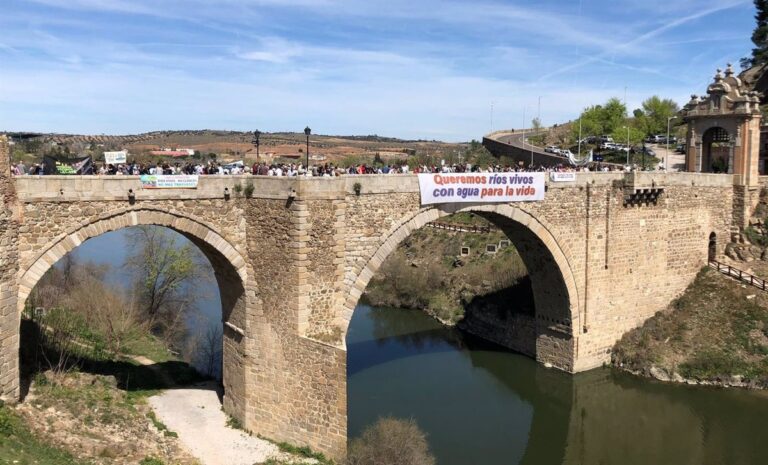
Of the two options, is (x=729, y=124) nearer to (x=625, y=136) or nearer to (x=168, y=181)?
(x=168, y=181)

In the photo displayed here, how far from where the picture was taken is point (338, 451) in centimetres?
1396

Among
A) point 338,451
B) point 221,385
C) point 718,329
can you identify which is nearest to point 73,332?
point 221,385

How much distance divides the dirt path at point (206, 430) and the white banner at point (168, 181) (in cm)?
513

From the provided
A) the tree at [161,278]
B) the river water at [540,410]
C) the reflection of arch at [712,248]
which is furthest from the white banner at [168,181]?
the reflection of arch at [712,248]

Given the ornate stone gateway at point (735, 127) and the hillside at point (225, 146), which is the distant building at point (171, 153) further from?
the ornate stone gateway at point (735, 127)

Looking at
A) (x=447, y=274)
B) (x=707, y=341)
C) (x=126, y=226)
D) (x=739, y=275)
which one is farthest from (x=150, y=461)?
(x=739, y=275)

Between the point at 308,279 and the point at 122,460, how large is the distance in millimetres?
4798

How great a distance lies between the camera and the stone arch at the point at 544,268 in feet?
55.4

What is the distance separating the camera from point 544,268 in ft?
66.7

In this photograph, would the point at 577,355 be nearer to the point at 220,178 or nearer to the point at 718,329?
the point at 718,329

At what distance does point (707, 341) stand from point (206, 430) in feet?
48.3

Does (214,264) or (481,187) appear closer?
(214,264)

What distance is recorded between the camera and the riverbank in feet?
64.3

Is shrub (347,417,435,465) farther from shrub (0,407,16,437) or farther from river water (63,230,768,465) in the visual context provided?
shrub (0,407,16,437)
